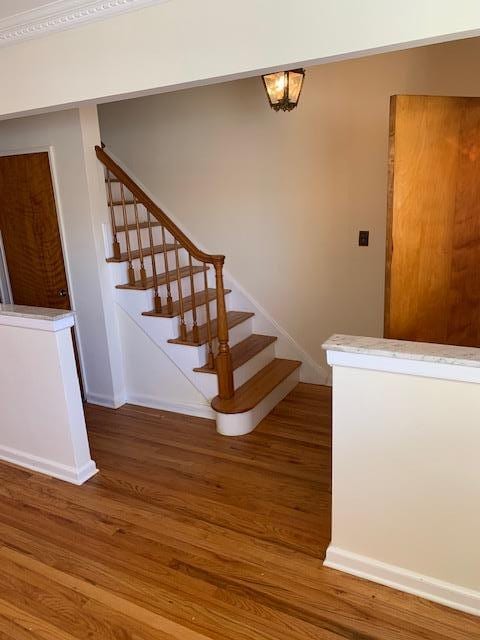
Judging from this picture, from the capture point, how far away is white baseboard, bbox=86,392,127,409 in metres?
3.71

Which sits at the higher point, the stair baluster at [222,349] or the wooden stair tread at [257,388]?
the stair baluster at [222,349]

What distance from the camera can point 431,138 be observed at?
209 cm

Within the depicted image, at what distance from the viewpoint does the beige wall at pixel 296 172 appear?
3252mm

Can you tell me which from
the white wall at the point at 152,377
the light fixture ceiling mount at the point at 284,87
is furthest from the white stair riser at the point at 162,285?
the light fixture ceiling mount at the point at 284,87

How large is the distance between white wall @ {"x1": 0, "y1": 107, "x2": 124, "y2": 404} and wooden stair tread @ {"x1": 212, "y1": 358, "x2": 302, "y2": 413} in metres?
0.98

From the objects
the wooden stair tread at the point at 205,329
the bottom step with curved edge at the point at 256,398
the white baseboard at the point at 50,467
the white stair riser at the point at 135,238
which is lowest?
the white baseboard at the point at 50,467

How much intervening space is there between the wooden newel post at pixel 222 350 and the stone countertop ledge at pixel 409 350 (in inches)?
52.8

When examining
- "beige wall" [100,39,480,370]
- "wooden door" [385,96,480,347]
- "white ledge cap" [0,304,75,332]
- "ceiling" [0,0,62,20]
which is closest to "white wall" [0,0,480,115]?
"ceiling" [0,0,62,20]

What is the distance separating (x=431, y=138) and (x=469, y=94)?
1.21 m

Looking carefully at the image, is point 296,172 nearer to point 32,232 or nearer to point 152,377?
point 152,377

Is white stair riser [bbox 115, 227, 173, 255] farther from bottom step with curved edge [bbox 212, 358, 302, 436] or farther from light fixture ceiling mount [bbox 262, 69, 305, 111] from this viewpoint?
light fixture ceiling mount [bbox 262, 69, 305, 111]

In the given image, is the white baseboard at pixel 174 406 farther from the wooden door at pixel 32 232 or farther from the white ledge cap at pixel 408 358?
the white ledge cap at pixel 408 358

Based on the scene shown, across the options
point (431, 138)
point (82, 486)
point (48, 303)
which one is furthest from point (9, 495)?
point (431, 138)

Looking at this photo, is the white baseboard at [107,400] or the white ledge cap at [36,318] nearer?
the white ledge cap at [36,318]
